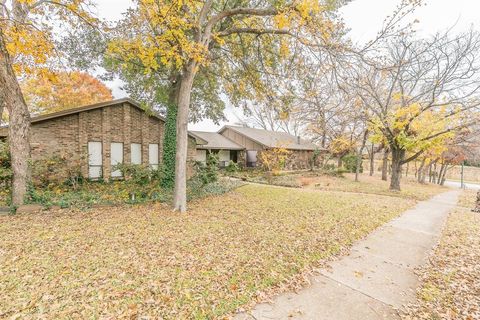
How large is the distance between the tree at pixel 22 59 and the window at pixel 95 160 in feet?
15.9

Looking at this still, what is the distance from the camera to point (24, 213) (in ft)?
23.1

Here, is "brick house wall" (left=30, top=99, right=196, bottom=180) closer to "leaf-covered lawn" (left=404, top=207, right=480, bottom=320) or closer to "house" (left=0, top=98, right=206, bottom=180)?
"house" (left=0, top=98, right=206, bottom=180)

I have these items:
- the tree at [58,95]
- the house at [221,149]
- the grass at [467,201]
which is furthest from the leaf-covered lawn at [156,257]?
the tree at [58,95]

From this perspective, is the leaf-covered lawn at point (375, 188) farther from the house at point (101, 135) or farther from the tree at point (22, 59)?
the tree at point (22, 59)

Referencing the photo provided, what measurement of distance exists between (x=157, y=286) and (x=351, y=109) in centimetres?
1836

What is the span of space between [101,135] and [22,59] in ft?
17.7

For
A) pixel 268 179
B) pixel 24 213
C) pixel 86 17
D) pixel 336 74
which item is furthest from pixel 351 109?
pixel 24 213

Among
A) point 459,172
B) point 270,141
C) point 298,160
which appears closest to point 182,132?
point 270,141

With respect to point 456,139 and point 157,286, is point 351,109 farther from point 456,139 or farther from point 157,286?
point 157,286

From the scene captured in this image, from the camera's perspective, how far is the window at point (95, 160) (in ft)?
39.8

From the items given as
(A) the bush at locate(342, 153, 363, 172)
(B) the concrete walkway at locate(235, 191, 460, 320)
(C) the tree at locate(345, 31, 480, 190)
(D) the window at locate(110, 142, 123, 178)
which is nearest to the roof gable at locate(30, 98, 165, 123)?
(D) the window at locate(110, 142, 123, 178)

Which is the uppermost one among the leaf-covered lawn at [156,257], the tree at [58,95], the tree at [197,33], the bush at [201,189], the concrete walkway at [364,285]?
the tree at [58,95]

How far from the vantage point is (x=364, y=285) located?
3744mm

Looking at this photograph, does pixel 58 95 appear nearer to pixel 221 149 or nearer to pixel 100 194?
pixel 221 149
